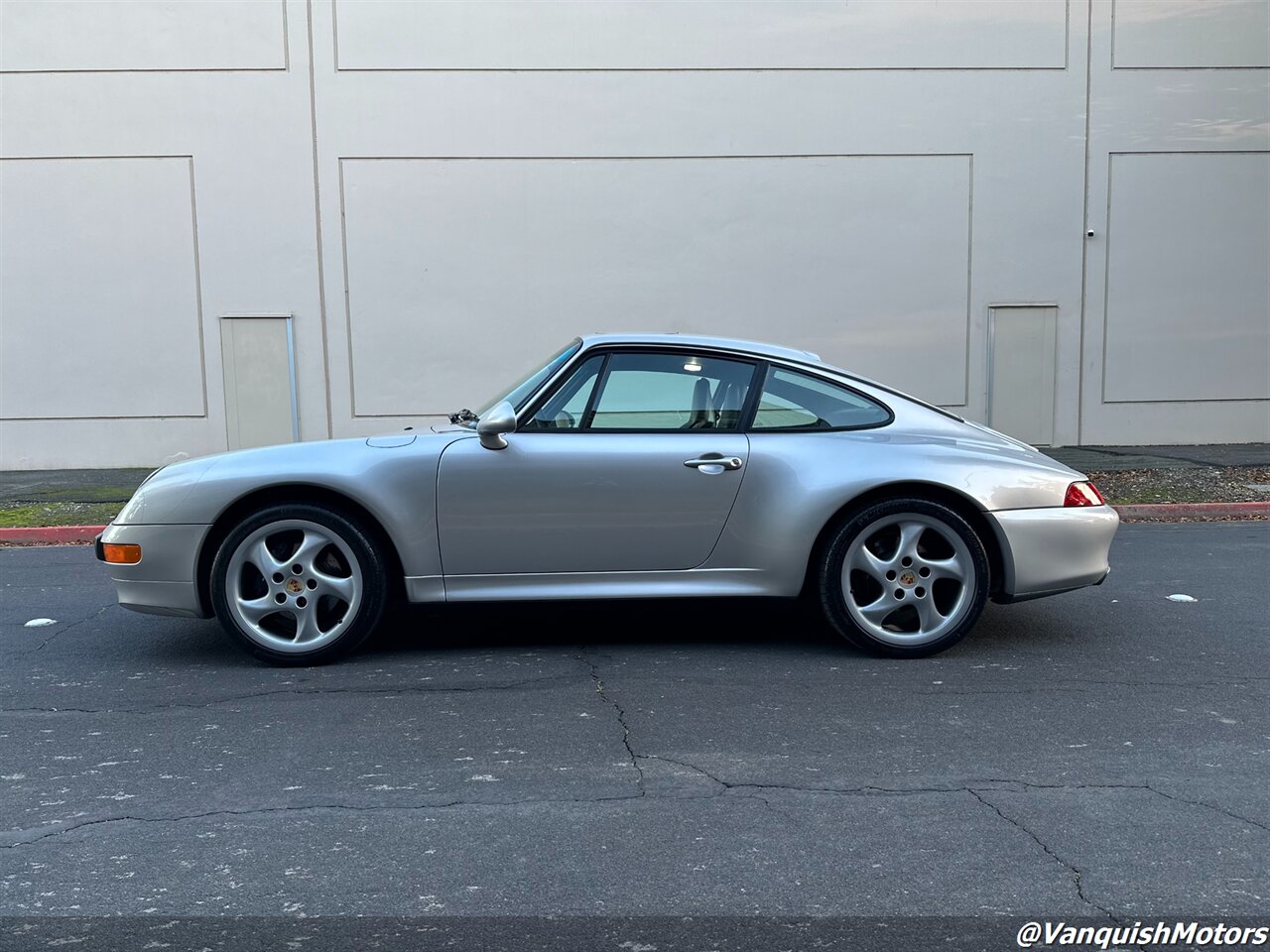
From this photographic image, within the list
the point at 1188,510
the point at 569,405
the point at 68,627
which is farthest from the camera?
the point at 1188,510

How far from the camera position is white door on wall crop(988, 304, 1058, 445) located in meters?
Answer: 15.4

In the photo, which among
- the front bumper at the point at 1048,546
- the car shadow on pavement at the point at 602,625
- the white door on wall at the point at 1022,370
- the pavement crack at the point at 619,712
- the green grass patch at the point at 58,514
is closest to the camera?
the pavement crack at the point at 619,712

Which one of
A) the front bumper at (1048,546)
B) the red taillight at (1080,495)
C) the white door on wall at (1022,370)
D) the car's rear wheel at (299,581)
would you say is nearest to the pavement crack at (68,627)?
the car's rear wheel at (299,581)

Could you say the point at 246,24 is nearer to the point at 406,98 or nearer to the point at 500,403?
the point at 406,98

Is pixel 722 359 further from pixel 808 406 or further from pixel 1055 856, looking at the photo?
pixel 1055 856

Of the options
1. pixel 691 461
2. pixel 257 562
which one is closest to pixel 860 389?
pixel 691 461

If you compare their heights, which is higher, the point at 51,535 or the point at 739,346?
the point at 739,346

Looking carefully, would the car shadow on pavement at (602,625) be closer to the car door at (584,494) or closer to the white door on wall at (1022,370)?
the car door at (584,494)

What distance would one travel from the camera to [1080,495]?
548cm

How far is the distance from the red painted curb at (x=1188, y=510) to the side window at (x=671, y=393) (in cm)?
616

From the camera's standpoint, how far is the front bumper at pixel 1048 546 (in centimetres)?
538

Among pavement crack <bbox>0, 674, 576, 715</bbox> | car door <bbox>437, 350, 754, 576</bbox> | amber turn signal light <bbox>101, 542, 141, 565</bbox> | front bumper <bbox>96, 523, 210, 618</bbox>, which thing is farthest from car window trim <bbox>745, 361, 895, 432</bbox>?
amber turn signal light <bbox>101, 542, 141, 565</bbox>

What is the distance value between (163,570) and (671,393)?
243cm

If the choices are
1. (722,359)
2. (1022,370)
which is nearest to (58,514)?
(722,359)
